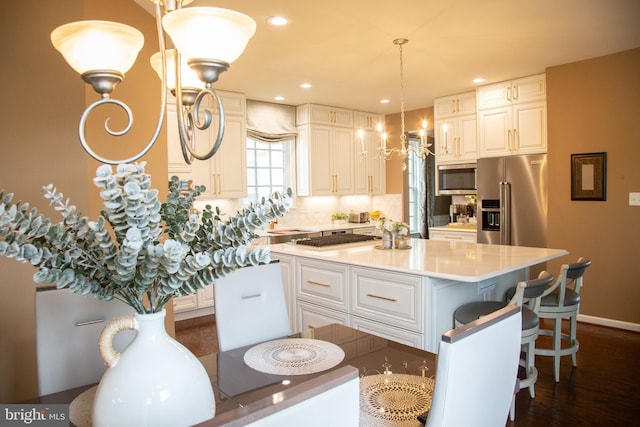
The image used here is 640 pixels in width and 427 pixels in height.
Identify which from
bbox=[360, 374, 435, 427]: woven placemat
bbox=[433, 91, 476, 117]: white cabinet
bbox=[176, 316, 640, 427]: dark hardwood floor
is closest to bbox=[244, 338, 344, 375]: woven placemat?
bbox=[360, 374, 435, 427]: woven placemat

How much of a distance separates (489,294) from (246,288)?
71.9 inches

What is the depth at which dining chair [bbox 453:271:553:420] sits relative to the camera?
237 cm

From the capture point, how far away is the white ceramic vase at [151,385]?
811 mm

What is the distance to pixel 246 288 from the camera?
2.02 metres

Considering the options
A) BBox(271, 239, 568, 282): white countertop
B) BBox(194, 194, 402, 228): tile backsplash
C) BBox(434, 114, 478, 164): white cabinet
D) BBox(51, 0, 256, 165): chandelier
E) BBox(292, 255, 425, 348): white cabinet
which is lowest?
BBox(292, 255, 425, 348): white cabinet

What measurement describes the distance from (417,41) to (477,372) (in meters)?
3.19

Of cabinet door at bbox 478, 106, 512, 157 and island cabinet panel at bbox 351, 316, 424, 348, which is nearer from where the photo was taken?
island cabinet panel at bbox 351, 316, 424, 348

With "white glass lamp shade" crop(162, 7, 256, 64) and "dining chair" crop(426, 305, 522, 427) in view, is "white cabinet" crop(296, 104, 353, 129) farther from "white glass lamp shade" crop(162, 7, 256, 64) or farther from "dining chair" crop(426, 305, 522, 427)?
"dining chair" crop(426, 305, 522, 427)

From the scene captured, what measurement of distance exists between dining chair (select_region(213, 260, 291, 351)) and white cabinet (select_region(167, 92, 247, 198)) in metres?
Answer: 2.97

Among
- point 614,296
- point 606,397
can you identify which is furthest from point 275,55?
point 614,296

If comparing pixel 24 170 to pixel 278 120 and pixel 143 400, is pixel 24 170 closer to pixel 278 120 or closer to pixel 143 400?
pixel 143 400

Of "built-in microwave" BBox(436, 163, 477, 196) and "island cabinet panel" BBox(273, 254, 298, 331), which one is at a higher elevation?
"built-in microwave" BBox(436, 163, 477, 196)

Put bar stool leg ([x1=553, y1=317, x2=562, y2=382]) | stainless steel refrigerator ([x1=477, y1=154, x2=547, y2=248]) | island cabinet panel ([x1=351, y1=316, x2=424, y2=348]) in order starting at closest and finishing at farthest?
island cabinet panel ([x1=351, y1=316, x2=424, y2=348])
bar stool leg ([x1=553, y1=317, x2=562, y2=382])
stainless steel refrigerator ([x1=477, y1=154, x2=547, y2=248])

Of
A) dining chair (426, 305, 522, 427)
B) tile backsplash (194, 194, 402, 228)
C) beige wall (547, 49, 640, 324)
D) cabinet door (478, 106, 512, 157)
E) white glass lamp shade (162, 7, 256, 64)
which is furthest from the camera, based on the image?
tile backsplash (194, 194, 402, 228)
